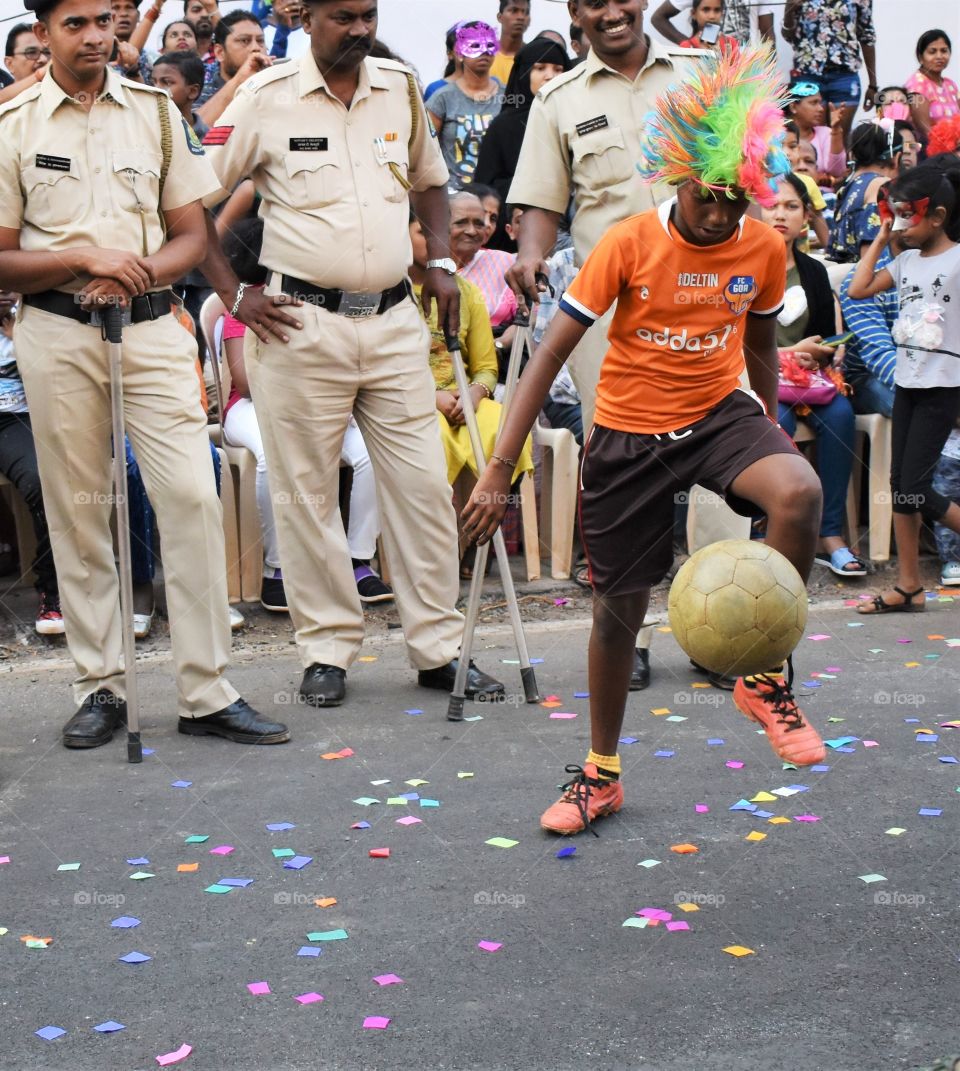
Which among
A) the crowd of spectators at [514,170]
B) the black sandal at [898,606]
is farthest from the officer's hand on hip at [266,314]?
the black sandal at [898,606]

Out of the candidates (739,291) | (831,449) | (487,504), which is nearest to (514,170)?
(831,449)

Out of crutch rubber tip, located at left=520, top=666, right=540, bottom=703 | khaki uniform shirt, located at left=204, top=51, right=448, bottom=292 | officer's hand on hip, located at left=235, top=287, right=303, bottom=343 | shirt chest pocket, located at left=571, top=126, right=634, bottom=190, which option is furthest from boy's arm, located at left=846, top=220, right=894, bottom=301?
officer's hand on hip, located at left=235, top=287, right=303, bottom=343

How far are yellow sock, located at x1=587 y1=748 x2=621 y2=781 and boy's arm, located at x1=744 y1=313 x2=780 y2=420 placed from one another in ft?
3.97

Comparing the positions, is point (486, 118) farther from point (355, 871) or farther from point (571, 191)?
point (355, 871)

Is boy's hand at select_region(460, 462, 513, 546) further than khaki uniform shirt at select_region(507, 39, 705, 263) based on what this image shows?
No

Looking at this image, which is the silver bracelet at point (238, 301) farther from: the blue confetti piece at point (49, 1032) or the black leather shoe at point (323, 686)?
the blue confetti piece at point (49, 1032)

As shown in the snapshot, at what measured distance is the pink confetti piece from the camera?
3299 millimetres

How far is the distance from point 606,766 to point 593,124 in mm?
2623

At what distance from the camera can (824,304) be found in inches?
327

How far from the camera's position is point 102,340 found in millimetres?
5371

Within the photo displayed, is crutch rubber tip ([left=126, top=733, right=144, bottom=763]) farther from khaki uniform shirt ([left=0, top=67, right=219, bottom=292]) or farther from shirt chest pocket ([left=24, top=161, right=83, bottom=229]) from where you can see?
shirt chest pocket ([left=24, top=161, right=83, bottom=229])

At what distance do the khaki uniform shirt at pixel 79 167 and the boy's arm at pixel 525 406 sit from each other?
1.78 metres

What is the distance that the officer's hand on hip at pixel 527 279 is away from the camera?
5758mm

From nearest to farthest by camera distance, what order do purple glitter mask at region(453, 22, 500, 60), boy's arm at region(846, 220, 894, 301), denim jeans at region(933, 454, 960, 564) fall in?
1. boy's arm at region(846, 220, 894, 301)
2. denim jeans at region(933, 454, 960, 564)
3. purple glitter mask at region(453, 22, 500, 60)
